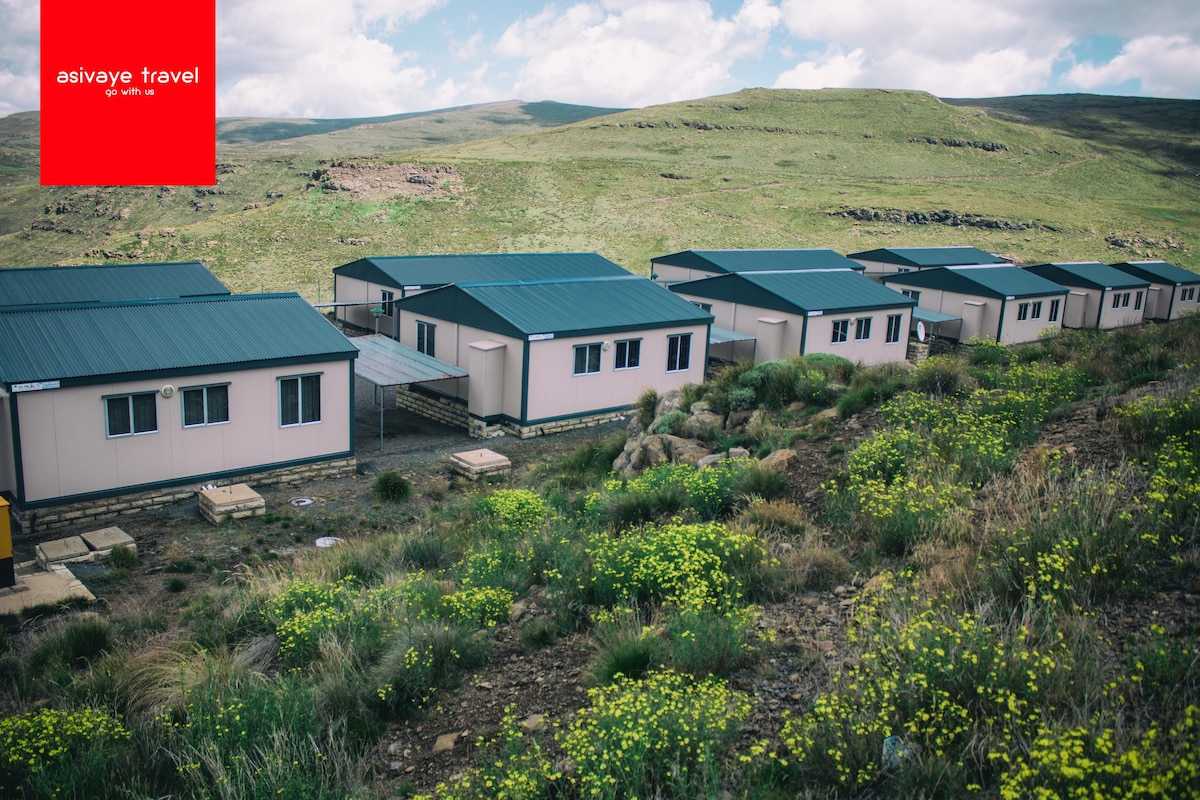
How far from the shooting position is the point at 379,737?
263 inches

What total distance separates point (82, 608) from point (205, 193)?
7877cm

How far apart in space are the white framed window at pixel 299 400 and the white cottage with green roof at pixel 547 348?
4844 millimetres

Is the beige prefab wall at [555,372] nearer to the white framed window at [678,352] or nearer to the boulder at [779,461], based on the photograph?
the white framed window at [678,352]

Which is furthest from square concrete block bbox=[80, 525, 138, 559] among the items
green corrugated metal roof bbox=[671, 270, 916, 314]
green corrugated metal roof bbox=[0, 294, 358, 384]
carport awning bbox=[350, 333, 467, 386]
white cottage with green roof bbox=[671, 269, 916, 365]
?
green corrugated metal roof bbox=[671, 270, 916, 314]

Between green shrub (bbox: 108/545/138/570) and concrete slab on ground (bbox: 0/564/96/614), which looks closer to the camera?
concrete slab on ground (bbox: 0/564/96/614)

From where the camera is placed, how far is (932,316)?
36.5m

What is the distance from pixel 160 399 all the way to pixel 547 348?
9.21m

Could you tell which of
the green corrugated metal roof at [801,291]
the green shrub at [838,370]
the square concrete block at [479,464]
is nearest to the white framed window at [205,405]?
the square concrete block at [479,464]

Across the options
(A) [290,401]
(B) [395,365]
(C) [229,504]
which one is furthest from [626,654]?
(B) [395,365]

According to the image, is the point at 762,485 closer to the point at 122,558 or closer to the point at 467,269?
the point at 122,558

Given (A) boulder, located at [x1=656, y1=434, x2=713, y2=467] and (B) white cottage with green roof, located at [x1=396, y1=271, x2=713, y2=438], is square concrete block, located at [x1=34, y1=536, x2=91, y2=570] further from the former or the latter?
(B) white cottage with green roof, located at [x1=396, y1=271, x2=713, y2=438]

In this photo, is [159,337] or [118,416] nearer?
[118,416]

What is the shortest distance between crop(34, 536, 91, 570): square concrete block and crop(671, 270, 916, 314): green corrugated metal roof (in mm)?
21826

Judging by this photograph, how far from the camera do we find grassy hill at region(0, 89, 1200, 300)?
5925cm
